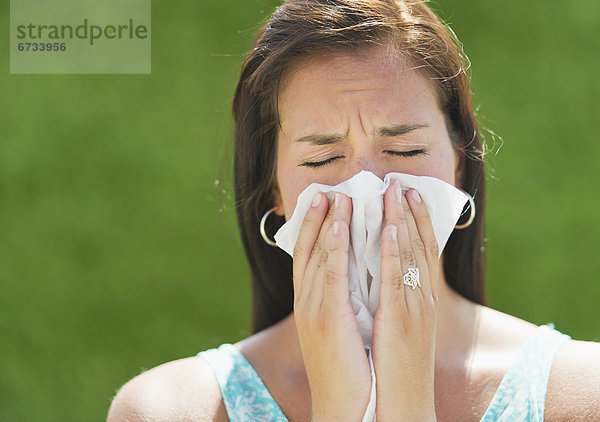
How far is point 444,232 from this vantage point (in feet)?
6.47

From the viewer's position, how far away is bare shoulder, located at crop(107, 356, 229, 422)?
2029mm

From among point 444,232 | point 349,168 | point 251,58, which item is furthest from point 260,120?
point 444,232

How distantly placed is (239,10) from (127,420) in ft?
8.72

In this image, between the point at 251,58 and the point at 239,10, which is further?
the point at 239,10

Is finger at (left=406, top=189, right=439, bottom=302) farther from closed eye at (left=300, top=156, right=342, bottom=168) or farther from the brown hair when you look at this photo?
the brown hair

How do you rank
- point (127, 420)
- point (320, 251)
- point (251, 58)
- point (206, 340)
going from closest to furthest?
point (320, 251) → point (127, 420) → point (251, 58) → point (206, 340)

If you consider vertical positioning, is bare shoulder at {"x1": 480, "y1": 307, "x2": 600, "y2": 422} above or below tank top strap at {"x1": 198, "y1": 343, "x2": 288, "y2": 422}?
above

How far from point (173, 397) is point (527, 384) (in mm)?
962

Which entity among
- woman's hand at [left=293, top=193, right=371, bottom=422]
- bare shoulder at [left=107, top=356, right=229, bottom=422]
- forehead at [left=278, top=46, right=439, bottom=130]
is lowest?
bare shoulder at [left=107, top=356, right=229, bottom=422]

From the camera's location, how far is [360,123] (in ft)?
6.41

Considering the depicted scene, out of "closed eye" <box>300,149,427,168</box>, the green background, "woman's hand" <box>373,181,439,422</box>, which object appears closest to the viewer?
"woman's hand" <box>373,181,439,422</box>

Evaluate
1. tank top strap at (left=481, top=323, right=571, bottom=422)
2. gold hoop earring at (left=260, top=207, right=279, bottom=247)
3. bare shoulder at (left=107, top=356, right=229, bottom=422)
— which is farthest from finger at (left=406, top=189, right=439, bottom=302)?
bare shoulder at (left=107, top=356, right=229, bottom=422)

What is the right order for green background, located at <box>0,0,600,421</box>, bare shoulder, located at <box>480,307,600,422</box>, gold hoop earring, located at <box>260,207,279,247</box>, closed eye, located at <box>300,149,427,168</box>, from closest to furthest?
bare shoulder, located at <box>480,307,600,422</box>
closed eye, located at <box>300,149,427,168</box>
gold hoop earring, located at <box>260,207,279,247</box>
green background, located at <box>0,0,600,421</box>

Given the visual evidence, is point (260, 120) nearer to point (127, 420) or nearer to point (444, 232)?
point (444, 232)
